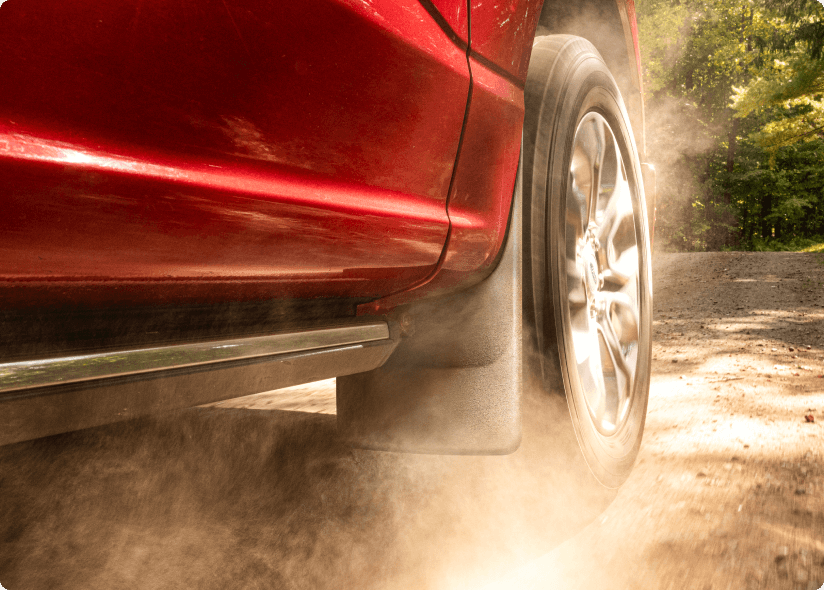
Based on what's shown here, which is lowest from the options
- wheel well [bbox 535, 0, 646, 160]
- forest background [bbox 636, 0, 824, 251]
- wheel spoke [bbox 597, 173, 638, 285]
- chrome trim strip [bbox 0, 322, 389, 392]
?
chrome trim strip [bbox 0, 322, 389, 392]

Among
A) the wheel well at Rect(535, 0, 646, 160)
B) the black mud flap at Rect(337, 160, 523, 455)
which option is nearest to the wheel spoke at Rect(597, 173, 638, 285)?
the wheel well at Rect(535, 0, 646, 160)

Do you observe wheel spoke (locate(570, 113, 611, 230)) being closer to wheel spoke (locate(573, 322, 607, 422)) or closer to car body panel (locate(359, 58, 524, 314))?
wheel spoke (locate(573, 322, 607, 422))

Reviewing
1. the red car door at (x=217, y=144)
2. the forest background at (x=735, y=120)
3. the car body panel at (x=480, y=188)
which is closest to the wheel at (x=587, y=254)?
the car body panel at (x=480, y=188)

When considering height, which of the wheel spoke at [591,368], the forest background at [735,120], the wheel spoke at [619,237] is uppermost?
the forest background at [735,120]

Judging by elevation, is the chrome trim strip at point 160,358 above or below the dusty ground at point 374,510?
above

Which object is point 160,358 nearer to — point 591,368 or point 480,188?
point 480,188

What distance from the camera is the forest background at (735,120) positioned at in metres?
16.0

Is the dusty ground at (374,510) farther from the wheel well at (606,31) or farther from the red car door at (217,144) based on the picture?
the wheel well at (606,31)

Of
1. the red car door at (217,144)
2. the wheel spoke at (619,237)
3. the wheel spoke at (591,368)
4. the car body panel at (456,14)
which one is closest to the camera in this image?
the red car door at (217,144)

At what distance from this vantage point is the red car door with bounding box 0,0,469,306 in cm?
69

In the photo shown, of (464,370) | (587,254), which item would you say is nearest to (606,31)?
(587,254)

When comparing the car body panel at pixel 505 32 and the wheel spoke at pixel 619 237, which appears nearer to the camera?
the car body panel at pixel 505 32

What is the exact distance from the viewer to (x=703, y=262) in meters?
13.6

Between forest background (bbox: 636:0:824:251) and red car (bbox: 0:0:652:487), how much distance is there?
16.9 metres
